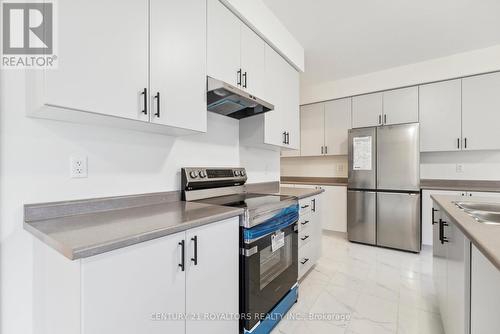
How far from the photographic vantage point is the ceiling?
2201mm

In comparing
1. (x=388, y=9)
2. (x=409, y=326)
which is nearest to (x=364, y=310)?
(x=409, y=326)

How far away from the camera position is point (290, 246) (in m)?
1.93

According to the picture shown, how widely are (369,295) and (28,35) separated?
291 centimetres

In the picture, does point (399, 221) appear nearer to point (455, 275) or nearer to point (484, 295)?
point (455, 275)

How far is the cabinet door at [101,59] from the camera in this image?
3.11 ft

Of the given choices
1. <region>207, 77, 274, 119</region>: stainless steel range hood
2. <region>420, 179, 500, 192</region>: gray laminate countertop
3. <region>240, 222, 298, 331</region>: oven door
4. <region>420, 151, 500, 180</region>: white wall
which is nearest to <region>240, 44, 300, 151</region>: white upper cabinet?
<region>207, 77, 274, 119</region>: stainless steel range hood

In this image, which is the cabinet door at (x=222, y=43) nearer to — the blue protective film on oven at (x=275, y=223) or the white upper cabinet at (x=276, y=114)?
the white upper cabinet at (x=276, y=114)

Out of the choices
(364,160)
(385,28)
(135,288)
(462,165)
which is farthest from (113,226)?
(462,165)

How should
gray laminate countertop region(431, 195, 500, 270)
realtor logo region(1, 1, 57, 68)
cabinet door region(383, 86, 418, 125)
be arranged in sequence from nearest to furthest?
gray laminate countertop region(431, 195, 500, 270)
realtor logo region(1, 1, 57, 68)
cabinet door region(383, 86, 418, 125)

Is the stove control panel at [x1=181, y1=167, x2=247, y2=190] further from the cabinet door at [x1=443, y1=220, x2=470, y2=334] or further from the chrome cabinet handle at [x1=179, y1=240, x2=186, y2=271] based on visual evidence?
the cabinet door at [x1=443, y1=220, x2=470, y2=334]

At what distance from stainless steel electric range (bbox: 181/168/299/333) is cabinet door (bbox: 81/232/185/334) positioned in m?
0.45

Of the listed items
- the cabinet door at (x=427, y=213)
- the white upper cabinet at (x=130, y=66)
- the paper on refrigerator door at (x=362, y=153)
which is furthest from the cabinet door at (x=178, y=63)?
the cabinet door at (x=427, y=213)

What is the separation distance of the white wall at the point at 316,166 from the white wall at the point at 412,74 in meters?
1.08

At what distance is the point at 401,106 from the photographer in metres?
3.42
